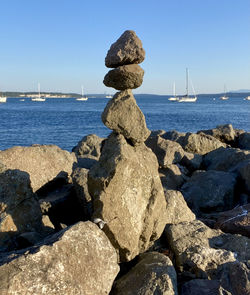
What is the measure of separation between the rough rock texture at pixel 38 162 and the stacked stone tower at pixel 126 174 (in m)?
3.71

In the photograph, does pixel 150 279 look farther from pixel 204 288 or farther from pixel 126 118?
pixel 126 118

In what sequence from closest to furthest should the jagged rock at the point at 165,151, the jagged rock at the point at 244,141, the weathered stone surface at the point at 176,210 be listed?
the weathered stone surface at the point at 176,210 → the jagged rock at the point at 165,151 → the jagged rock at the point at 244,141

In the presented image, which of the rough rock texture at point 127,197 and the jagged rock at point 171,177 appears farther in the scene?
the jagged rock at point 171,177

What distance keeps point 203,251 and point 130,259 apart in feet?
5.02

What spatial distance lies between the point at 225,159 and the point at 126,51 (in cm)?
1035

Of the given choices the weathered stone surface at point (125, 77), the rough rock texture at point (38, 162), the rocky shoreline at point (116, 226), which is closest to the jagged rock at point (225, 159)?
the rocky shoreline at point (116, 226)

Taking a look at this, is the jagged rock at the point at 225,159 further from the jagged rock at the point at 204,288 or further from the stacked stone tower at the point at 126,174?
the jagged rock at the point at 204,288

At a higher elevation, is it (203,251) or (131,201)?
(131,201)

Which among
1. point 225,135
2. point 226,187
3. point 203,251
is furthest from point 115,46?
point 225,135

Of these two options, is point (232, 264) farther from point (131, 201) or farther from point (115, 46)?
point (115, 46)

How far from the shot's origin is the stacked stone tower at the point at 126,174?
23.6ft

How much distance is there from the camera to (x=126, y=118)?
7.95 meters

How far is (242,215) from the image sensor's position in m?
9.79

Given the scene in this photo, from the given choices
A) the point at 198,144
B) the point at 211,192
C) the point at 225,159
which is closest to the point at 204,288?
the point at 211,192
